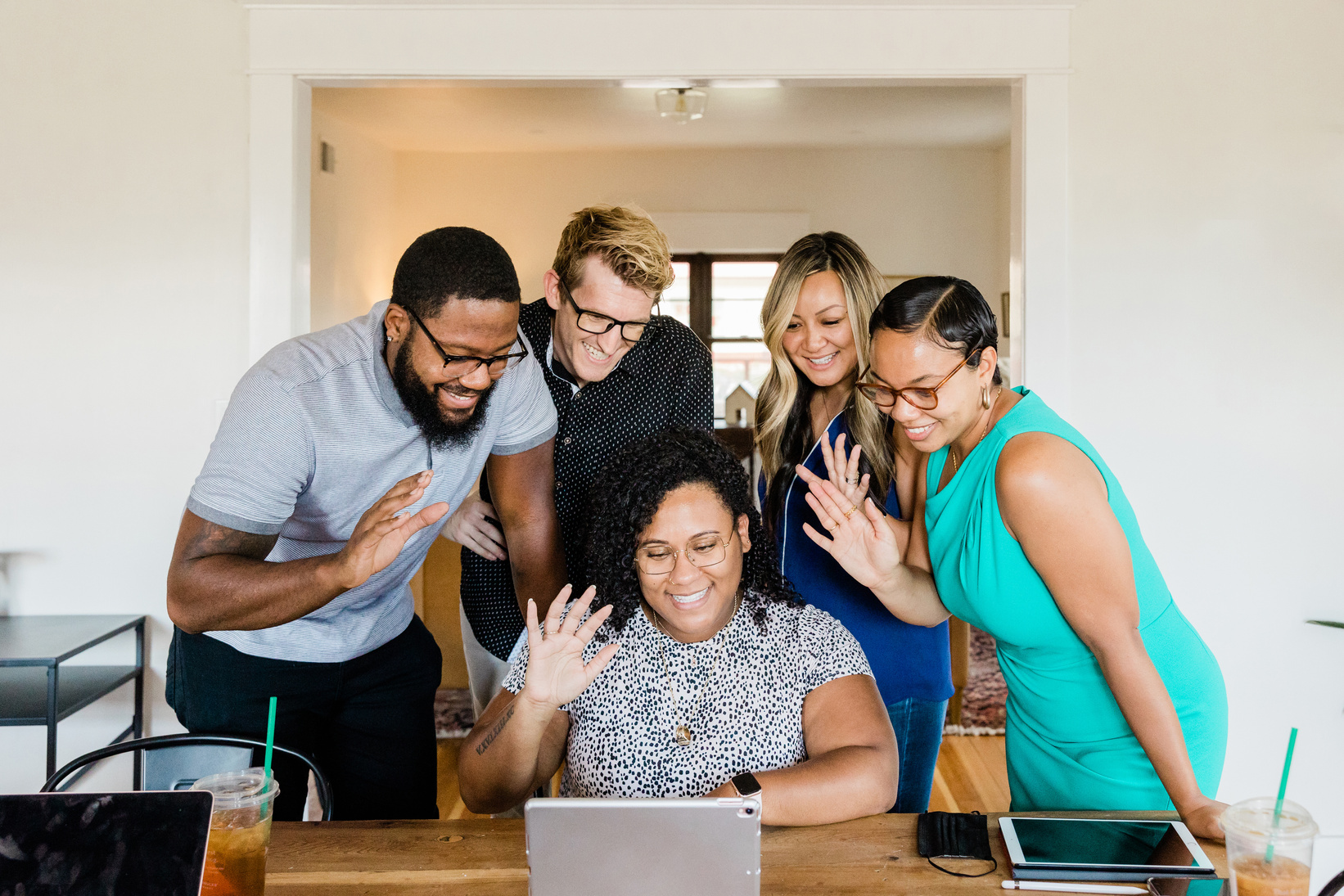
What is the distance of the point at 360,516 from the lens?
1.65 metres

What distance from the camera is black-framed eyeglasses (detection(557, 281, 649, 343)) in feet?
5.89

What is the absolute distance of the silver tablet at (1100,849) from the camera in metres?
1.14

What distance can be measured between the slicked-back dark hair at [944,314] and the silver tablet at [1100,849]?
70cm

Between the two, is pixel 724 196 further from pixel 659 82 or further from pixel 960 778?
pixel 960 778

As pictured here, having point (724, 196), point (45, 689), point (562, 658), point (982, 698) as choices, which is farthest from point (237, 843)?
point (724, 196)

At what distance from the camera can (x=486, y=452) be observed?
1.77 m

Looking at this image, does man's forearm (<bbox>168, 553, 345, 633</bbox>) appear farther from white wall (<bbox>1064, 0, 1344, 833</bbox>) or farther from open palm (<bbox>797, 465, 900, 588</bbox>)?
white wall (<bbox>1064, 0, 1344, 833</bbox>)

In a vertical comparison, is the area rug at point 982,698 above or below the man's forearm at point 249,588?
below

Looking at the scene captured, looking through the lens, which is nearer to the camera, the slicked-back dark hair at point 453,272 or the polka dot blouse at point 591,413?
the slicked-back dark hair at point 453,272

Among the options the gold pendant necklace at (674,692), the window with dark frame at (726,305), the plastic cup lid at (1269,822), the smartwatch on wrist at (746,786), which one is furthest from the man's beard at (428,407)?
the window with dark frame at (726,305)

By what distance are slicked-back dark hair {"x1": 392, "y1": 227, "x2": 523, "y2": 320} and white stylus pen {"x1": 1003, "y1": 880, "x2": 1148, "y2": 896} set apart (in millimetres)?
1089

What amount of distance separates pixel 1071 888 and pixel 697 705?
0.56 m

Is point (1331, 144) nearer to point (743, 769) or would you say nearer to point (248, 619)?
point (743, 769)

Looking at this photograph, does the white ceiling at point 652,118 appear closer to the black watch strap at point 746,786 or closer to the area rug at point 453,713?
the area rug at point 453,713
